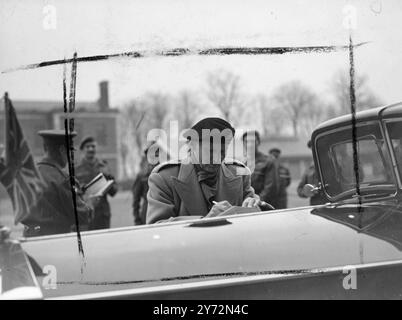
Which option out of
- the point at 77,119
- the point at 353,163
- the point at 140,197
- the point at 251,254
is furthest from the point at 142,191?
the point at 353,163

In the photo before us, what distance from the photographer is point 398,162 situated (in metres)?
2.05

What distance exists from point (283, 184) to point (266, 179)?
0.16 m

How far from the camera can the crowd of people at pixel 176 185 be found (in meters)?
1.87

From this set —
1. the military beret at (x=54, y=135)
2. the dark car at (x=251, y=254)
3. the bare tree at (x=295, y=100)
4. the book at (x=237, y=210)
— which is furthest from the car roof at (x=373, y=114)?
the military beret at (x=54, y=135)

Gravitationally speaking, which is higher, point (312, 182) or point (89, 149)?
point (89, 149)

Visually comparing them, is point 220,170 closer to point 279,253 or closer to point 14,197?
point 279,253

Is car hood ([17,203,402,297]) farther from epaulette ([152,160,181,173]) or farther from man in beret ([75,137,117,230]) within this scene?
epaulette ([152,160,181,173])

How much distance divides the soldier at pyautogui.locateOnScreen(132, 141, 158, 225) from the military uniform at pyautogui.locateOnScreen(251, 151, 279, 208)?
46 centimetres

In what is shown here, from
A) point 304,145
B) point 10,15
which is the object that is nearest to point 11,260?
point 10,15

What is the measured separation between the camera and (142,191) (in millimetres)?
2094

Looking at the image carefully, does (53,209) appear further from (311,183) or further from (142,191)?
(311,183)

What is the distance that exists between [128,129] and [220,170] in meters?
0.47

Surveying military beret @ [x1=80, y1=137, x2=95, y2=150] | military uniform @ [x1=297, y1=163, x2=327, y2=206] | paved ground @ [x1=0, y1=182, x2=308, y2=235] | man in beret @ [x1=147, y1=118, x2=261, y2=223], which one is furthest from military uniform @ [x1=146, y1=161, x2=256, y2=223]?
military beret @ [x1=80, y1=137, x2=95, y2=150]

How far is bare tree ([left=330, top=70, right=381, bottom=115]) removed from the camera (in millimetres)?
1896
